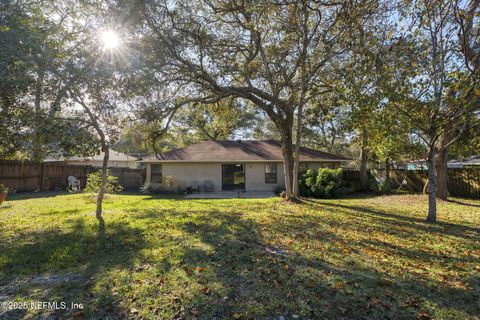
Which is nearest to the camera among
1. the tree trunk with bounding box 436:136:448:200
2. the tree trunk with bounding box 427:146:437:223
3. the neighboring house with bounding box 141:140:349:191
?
the tree trunk with bounding box 427:146:437:223

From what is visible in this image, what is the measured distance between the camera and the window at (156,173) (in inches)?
700

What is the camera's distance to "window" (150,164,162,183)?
58.3 feet

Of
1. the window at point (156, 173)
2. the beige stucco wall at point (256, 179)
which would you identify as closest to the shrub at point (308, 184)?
the beige stucco wall at point (256, 179)

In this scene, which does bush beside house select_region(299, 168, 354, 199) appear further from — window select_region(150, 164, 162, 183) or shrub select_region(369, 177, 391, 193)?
window select_region(150, 164, 162, 183)

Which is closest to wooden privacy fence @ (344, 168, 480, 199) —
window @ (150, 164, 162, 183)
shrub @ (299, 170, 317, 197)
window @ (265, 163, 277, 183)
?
shrub @ (299, 170, 317, 197)

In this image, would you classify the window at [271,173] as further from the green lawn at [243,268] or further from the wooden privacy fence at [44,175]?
the wooden privacy fence at [44,175]

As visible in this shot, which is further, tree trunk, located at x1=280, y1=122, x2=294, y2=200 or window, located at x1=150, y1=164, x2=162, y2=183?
window, located at x1=150, y1=164, x2=162, y2=183

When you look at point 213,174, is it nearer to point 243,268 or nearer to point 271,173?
point 271,173

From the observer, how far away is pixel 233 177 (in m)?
17.9

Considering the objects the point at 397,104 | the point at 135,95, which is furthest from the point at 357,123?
the point at 135,95

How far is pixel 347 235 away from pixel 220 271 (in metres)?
3.50

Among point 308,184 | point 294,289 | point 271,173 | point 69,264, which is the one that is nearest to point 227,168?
point 271,173

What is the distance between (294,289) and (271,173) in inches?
558

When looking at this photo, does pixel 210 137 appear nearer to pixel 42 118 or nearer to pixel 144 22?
pixel 144 22
